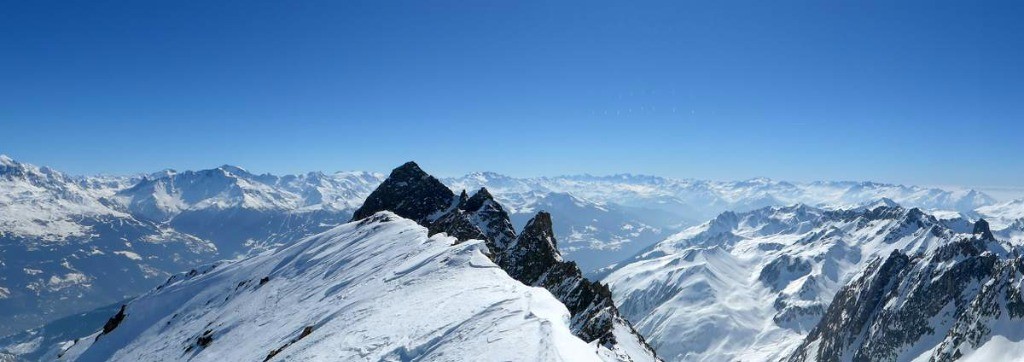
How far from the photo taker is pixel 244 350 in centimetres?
4891

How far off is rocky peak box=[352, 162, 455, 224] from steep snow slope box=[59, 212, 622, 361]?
867 inches

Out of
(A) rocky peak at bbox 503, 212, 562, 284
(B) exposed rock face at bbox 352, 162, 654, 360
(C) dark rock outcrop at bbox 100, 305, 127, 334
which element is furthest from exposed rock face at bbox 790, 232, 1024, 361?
(C) dark rock outcrop at bbox 100, 305, 127, 334

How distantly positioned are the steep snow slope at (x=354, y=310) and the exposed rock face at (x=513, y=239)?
7936 millimetres

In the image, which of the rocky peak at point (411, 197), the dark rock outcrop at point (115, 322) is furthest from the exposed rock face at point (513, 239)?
the dark rock outcrop at point (115, 322)

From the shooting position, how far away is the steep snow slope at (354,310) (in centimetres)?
3167

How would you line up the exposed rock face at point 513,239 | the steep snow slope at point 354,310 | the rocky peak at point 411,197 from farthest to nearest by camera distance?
the rocky peak at point 411,197 → the exposed rock face at point 513,239 → the steep snow slope at point 354,310

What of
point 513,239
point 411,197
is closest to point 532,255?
point 513,239

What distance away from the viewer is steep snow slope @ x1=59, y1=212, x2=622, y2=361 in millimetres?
31672

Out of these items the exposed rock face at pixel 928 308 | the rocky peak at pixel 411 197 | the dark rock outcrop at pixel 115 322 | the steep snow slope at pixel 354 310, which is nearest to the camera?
the steep snow slope at pixel 354 310

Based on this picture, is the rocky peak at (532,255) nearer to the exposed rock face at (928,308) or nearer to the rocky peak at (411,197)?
the rocky peak at (411,197)

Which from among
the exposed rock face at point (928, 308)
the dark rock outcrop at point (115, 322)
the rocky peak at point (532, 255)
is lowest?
the exposed rock face at point (928, 308)

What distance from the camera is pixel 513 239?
93562mm

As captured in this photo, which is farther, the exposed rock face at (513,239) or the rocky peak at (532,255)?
the rocky peak at (532,255)

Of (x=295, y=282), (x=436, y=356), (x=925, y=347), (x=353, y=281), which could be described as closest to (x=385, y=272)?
(x=353, y=281)
